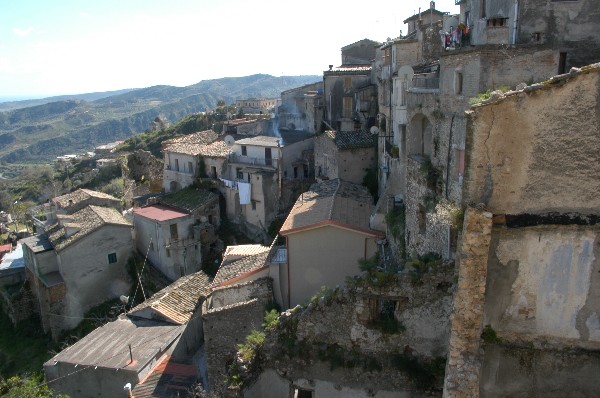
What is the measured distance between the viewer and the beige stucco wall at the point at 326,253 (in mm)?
19125

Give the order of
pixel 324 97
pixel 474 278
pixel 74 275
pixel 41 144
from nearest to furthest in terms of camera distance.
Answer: pixel 474 278 → pixel 74 275 → pixel 324 97 → pixel 41 144

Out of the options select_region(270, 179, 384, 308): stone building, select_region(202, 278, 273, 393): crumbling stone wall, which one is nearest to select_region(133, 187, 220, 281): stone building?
select_region(270, 179, 384, 308): stone building

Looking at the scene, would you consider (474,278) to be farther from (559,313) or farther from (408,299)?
(408,299)

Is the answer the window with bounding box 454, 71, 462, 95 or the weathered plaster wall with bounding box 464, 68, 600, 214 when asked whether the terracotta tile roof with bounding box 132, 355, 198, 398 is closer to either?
the window with bounding box 454, 71, 462, 95

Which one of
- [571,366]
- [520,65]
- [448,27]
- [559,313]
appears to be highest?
[448,27]

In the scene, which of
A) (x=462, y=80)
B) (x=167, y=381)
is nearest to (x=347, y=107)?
(x=462, y=80)

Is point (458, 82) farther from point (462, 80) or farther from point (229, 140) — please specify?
point (229, 140)

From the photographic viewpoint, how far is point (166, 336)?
70.5 feet

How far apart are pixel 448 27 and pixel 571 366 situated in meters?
17.0

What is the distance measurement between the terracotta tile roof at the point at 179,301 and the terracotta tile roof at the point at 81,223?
7818 mm

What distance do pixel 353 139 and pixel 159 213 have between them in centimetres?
1452

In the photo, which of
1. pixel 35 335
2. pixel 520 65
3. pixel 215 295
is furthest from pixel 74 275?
pixel 520 65

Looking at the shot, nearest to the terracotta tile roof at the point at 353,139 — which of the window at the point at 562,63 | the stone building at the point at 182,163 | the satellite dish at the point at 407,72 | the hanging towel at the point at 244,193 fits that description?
the satellite dish at the point at 407,72

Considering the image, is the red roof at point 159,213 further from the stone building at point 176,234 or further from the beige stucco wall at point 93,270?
the beige stucco wall at point 93,270
